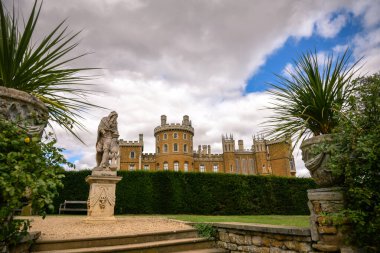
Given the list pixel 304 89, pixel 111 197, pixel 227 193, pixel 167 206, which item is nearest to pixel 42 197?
pixel 304 89

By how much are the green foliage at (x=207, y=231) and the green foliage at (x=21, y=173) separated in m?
3.62

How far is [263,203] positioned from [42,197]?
14135 mm

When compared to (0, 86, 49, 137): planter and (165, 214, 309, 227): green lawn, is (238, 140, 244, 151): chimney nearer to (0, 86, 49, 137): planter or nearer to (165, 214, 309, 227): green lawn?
(165, 214, 309, 227): green lawn

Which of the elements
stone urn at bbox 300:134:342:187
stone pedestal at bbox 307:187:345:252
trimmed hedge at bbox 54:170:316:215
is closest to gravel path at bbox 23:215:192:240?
stone pedestal at bbox 307:187:345:252

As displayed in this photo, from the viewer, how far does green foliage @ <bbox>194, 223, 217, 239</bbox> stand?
16.6 ft

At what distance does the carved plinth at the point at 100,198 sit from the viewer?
6.71 m

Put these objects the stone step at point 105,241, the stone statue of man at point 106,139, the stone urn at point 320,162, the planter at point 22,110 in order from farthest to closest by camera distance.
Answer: the stone statue of man at point 106,139, the stone step at point 105,241, the stone urn at point 320,162, the planter at point 22,110

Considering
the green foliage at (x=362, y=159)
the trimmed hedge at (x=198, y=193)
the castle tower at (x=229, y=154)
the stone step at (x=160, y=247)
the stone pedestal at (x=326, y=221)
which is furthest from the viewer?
the castle tower at (x=229, y=154)

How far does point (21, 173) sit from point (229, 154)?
5203cm

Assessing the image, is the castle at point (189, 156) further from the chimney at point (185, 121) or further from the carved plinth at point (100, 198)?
the carved plinth at point (100, 198)

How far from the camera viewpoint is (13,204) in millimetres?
1958

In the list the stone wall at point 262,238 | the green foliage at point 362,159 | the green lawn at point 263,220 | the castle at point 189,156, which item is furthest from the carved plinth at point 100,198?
the castle at point 189,156

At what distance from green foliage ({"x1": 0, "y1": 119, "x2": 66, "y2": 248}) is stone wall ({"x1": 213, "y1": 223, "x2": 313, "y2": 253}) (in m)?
3.15

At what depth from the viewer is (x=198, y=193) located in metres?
13.9
